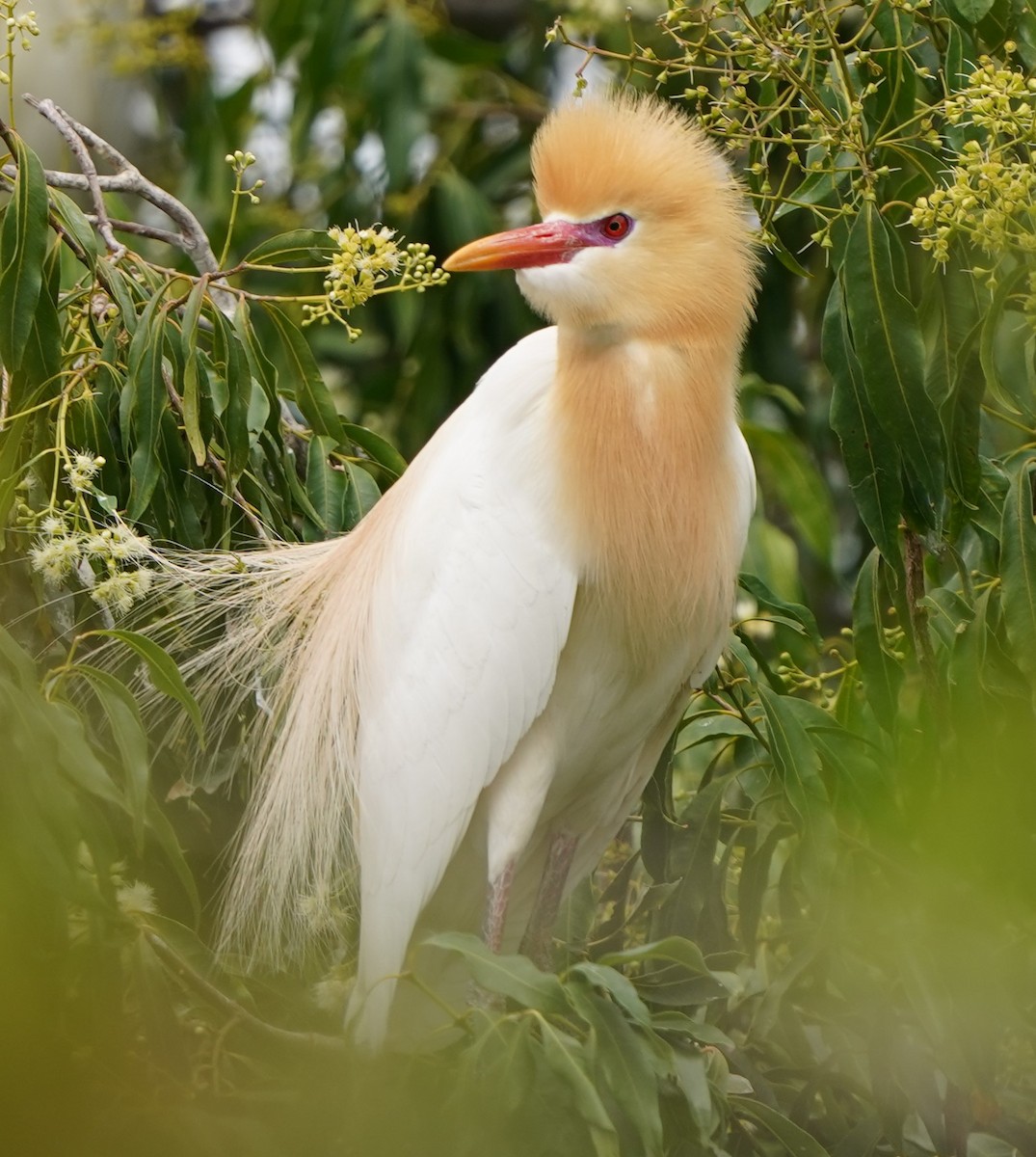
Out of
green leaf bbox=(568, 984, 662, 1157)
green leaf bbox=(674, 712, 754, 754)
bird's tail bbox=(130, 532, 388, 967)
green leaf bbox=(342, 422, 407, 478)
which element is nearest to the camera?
green leaf bbox=(568, 984, 662, 1157)

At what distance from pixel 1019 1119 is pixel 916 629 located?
686mm

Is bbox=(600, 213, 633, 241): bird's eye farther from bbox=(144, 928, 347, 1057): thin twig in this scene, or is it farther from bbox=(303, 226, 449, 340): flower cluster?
bbox=(144, 928, 347, 1057): thin twig

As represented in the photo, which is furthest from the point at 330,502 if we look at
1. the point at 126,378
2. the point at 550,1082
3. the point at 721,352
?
the point at 550,1082

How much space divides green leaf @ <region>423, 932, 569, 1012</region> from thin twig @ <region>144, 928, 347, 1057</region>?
0.30m

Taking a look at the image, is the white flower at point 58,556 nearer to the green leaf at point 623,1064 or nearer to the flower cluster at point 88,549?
the flower cluster at point 88,549

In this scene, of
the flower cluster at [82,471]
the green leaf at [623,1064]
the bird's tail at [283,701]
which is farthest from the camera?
the bird's tail at [283,701]

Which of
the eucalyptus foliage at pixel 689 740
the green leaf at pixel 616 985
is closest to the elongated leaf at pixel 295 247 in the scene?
the eucalyptus foliage at pixel 689 740

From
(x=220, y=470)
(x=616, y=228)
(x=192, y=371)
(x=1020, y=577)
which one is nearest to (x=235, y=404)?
(x=192, y=371)

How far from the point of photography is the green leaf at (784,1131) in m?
1.70

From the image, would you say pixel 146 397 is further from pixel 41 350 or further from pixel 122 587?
pixel 122 587

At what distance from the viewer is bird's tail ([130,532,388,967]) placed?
76.4 inches

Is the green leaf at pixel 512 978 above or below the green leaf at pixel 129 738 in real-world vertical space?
below

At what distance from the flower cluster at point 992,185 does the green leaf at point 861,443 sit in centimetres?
28

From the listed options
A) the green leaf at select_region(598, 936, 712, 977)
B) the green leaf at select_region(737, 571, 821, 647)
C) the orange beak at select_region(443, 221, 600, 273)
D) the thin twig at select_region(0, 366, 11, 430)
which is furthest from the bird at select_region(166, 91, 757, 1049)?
the green leaf at select_region(598, 936, 712, 977)
